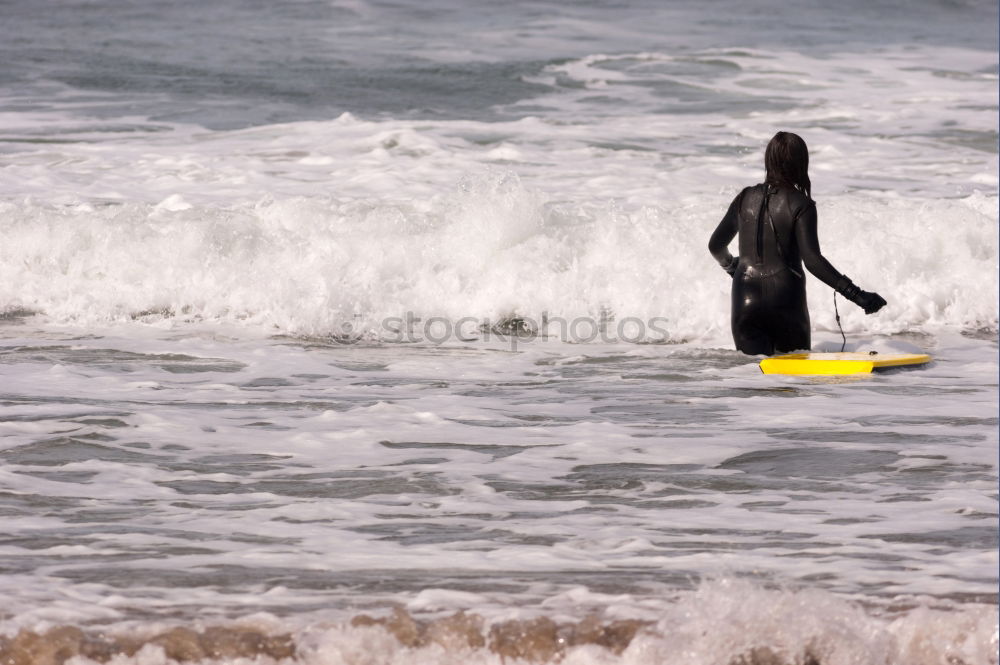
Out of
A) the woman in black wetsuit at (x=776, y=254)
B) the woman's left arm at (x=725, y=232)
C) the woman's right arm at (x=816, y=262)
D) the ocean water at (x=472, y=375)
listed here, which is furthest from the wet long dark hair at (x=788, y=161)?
the ocean water at (x=472, y=375)

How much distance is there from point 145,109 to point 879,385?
12.4 metres

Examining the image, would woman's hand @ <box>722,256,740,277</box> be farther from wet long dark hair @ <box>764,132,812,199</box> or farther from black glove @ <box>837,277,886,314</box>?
black glove @ <box>837,277,886,314</box>

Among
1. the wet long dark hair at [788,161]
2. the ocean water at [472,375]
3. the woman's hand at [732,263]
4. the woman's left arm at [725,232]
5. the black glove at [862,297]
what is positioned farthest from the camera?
the woman's hand at [732,263]

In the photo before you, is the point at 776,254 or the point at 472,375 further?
the point at 776,254

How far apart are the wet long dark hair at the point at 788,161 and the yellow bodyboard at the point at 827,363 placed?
3.06ft

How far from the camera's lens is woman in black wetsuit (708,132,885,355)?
26.1 feet

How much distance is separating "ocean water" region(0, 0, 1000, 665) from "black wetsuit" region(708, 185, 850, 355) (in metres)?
0.28

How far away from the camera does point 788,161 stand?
7961 millimetres

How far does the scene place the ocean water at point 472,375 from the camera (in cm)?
409

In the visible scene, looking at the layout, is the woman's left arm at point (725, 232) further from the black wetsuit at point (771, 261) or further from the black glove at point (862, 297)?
the black glove at point (862, 297)

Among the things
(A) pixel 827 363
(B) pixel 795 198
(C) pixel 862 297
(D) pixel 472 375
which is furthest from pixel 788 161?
(D) pixel 472 375

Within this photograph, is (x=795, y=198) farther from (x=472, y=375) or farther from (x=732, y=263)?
(x=472, y=375)

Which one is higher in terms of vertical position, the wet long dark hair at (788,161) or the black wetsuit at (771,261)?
the wet long dark hair at (788,161)

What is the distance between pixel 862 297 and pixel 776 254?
65 centimetres
